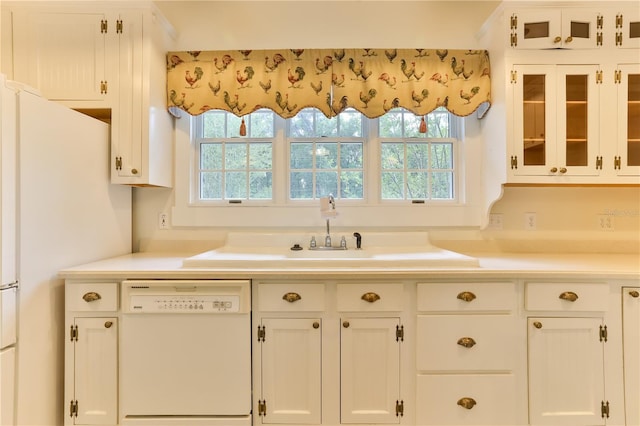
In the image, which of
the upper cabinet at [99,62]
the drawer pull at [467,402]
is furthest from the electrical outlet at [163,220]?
the drawer pull at [467,402]

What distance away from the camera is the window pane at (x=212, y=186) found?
8.16 ft

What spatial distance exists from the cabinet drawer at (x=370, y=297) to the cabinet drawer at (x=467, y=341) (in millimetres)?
167

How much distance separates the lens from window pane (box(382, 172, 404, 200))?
245 centimetres

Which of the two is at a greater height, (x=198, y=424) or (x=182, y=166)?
(x=182, y=166)

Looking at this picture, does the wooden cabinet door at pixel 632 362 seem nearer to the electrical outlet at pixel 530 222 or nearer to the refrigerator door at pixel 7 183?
the electrical outlet at pixel 530 222

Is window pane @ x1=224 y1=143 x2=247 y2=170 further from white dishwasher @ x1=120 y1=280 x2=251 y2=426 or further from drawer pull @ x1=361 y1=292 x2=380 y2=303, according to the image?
drawer pull @ x1=361 y1=292 x2=380 y2=303

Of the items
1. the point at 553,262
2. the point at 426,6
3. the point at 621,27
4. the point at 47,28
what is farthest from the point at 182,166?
the point at 621,27

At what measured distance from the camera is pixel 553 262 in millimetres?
1887

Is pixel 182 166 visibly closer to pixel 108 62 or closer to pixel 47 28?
pixel 108 62

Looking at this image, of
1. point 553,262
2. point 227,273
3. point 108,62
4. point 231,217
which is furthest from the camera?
point 231,217

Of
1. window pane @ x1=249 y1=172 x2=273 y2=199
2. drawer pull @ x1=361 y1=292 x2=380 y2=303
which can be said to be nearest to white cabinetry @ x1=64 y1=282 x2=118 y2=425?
window pane @ x1=249 y1=172 x2=273 y2=199

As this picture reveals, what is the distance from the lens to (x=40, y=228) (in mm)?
1579

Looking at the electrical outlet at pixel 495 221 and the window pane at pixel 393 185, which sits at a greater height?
the window pane at pixel 393 185

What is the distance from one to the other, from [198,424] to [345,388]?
75 cm
